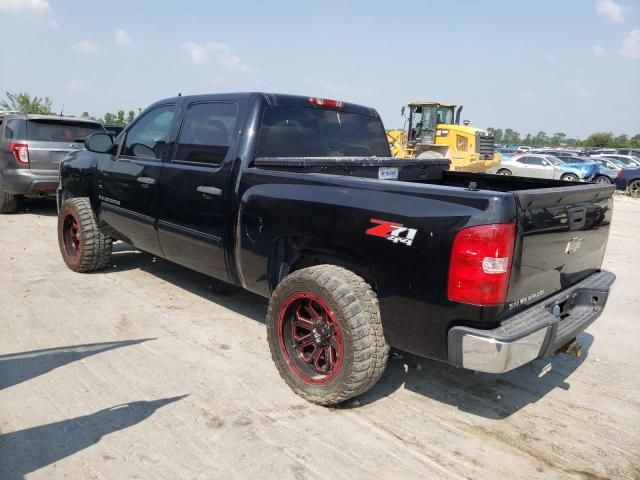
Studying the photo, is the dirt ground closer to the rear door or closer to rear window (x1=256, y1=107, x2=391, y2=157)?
rear window (x1=256, y1=107, x2=391, y2=157)

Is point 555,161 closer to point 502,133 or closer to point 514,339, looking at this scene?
point 514,339

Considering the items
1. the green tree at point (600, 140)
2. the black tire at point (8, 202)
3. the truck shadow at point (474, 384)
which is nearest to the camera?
the truck shadow at point (474, 384)

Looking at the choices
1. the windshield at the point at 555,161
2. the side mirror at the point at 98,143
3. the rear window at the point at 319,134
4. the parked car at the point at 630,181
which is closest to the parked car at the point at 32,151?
the side mirror at the point at 98,143

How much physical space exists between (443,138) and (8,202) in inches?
562

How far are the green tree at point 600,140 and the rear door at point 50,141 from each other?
83.6 m

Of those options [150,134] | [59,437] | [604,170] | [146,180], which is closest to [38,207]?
[150,134]

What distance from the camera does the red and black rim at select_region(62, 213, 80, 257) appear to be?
5676mm

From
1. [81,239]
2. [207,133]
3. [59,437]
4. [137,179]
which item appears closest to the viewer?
[59,437]

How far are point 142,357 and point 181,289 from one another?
1.64 m

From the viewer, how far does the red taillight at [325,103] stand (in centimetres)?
429

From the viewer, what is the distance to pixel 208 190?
12.6 ft

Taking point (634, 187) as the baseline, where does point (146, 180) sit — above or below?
above

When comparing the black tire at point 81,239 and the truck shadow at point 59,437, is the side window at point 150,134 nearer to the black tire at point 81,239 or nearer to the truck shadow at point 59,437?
the black tire at point 81,239

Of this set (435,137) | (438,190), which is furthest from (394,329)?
(435,137)
